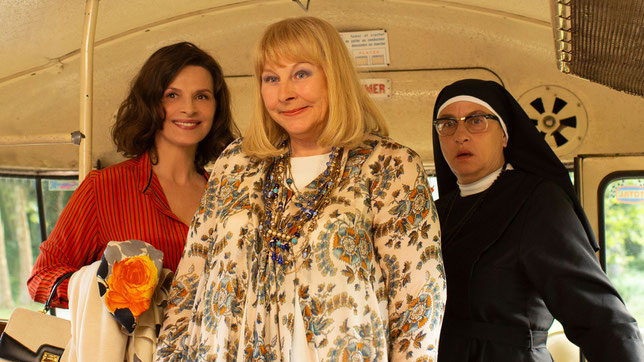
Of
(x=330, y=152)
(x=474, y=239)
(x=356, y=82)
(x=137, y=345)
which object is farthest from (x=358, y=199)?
(x=137, y=345)

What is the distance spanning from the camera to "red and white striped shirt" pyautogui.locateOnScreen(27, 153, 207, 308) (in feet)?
9.28

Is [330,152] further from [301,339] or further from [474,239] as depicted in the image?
[474,239]

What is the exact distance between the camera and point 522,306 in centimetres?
261

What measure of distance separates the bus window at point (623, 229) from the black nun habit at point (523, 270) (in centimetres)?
149

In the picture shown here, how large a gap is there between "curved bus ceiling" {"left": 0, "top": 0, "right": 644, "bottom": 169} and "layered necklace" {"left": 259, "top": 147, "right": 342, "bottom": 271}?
2.05 m

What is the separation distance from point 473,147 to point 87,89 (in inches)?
75.1

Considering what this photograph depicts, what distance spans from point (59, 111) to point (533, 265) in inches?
130

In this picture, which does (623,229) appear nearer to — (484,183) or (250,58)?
(484,183)

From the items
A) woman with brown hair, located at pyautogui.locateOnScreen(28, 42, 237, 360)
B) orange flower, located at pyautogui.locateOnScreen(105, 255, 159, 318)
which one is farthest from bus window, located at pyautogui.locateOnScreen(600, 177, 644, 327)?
orange flower, located at pyautogui.locateOnScreen(105, 255, 159, 318)

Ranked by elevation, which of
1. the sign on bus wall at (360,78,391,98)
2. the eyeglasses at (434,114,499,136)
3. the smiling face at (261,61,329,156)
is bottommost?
the eyeglasses at (434,114,499,136)

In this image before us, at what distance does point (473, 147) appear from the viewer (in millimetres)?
2900

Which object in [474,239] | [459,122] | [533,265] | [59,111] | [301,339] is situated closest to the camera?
[301,339]

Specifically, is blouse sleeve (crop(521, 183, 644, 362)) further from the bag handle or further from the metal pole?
the metal pole

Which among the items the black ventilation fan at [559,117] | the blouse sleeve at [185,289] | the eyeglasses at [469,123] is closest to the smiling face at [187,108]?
the blouse sleeve at [185,289]
